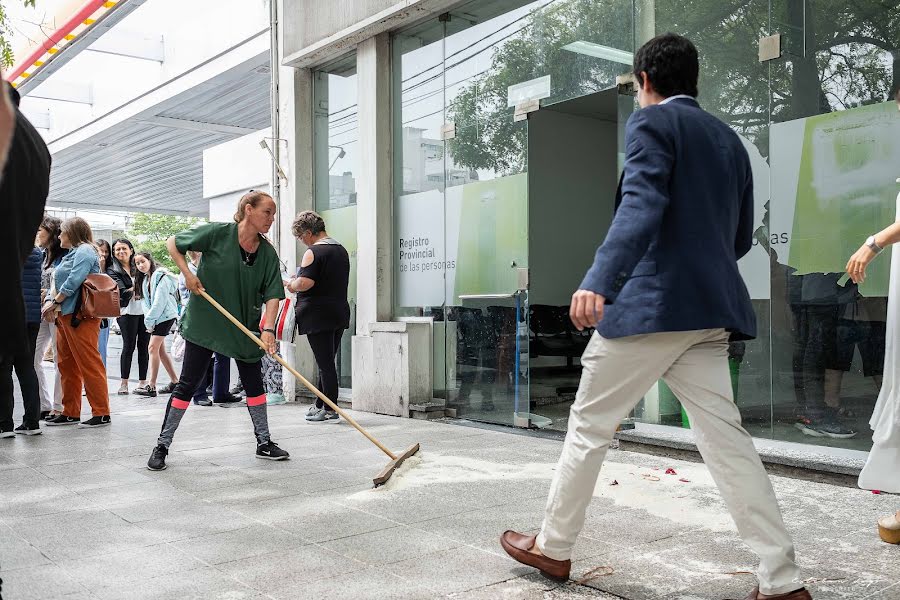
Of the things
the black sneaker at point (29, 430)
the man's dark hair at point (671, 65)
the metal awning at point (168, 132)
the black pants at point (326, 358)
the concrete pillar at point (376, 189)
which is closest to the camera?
the man's dark hair at point (671, 65)

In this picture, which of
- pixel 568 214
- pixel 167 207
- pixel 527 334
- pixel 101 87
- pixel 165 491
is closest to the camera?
pixel 165 491

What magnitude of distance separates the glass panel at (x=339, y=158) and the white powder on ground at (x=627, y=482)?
4010mm

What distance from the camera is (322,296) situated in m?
8.14

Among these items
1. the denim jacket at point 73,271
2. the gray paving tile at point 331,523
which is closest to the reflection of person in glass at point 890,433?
the gray paving tile at point 331,523

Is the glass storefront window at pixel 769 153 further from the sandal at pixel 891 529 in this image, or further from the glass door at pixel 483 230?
the sandal at pixel 891 529

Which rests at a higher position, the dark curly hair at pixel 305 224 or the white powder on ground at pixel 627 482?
the dark curly hair at pixel 305 224

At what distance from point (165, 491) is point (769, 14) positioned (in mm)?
4840

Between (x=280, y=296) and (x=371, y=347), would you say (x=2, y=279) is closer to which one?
(x=280, y=296)

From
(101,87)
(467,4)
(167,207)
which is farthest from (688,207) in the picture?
(167,207)

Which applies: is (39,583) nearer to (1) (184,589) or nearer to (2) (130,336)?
(1) (184,589)

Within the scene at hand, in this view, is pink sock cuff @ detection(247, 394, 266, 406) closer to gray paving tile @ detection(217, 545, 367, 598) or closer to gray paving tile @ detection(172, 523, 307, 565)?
gray paving tile @ detection(172, 523, 307, 565)

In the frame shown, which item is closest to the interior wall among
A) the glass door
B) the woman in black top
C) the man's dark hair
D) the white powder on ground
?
the glass door

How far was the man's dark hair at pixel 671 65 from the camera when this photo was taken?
3186 mm

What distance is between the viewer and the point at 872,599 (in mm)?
3102
